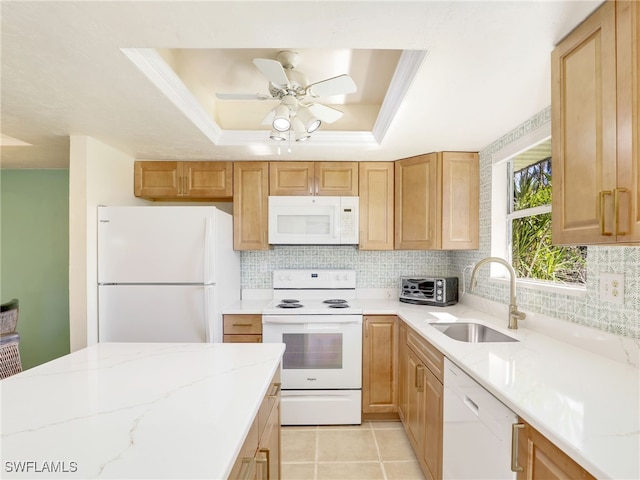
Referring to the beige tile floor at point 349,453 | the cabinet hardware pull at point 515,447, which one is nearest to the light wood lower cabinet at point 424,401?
the beige tile floor at point 349,453

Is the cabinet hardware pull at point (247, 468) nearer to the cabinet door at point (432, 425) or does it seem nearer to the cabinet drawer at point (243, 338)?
the cabinet door at point (432, 425)

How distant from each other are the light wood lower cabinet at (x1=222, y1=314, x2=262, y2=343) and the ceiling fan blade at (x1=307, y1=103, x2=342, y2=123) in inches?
62.8

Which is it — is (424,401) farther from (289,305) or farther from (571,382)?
(289,305)

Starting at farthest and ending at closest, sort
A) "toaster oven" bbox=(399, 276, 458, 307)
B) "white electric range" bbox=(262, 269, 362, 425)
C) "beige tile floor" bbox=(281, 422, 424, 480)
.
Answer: "toaster oven" bbox=(399, 276, 458, 307) → "white electric range" bbox=(262, 269, 362, 425) → "beige tile floor" bbox=(281, 422, 424, 480)

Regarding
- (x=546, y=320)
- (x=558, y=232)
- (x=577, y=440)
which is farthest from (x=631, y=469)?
(x=546, y=320)

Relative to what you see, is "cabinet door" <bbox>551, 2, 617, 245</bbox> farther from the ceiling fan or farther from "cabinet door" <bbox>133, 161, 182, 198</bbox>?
"cabinet door" <bbox>133, 161, 182, 198</bbox>

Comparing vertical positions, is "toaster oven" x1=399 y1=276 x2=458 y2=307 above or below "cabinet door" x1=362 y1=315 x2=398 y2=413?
above

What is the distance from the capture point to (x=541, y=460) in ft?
2.97

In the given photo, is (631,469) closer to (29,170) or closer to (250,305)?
(250,305)

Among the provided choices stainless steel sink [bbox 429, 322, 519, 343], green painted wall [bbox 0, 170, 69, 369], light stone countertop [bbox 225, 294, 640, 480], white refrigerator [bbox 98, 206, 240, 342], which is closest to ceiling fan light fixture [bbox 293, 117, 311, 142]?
white refrigerator [bbox 98, 206, 240, 342]

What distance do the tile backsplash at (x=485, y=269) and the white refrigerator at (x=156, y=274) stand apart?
899mm

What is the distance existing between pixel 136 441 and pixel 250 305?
2041 millimetres

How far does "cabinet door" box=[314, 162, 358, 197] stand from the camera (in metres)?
2.88

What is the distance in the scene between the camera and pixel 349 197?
286cm
